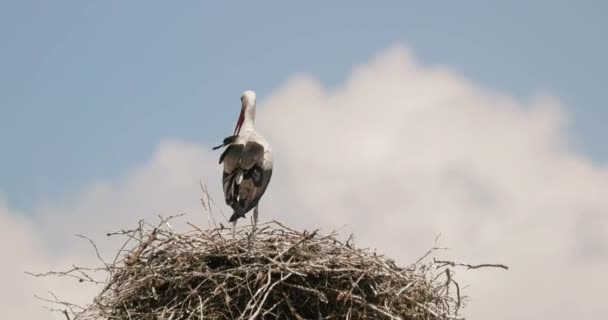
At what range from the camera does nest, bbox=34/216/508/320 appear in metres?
6.14

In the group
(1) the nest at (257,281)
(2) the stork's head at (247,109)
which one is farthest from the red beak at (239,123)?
(1) the nest at (257,281)

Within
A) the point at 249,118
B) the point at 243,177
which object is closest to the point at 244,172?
the point at 243,177

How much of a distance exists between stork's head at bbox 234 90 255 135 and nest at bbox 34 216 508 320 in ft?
7.95

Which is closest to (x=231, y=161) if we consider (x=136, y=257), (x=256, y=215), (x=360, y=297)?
(x=256, y=215)

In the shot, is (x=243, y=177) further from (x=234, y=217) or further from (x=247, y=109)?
(x=247, y=109)

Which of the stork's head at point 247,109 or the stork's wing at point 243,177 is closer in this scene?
the stork's wing at point 243,177

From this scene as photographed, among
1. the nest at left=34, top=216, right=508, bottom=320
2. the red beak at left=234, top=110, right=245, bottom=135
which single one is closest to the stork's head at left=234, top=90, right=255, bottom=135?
the red beak at left=234, top=110, right=245, bottom=135

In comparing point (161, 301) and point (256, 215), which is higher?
point (256, 215)

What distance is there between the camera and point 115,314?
21.2 ft

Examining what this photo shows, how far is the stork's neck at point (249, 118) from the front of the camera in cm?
877

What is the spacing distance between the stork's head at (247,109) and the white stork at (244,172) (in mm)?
677

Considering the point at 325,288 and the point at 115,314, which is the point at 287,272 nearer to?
the point at 325,288

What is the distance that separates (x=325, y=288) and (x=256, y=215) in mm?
2318

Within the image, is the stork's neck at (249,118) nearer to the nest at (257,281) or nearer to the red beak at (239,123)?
the red beak at (239,123)
